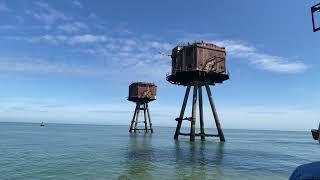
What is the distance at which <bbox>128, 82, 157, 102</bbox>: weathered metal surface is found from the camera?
259ft

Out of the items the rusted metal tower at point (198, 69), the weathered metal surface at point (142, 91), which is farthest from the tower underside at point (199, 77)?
the weathered metal surface at point (142, 91)

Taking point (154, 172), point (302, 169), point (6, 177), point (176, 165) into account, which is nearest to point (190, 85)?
point (176, 165)

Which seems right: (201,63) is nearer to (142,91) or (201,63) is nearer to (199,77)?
(199,77)

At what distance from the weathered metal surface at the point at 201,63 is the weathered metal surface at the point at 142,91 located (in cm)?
2575

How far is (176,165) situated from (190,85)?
93.5ft

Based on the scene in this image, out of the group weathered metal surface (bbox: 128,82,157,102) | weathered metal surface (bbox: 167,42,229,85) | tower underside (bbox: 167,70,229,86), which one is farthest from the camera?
weathered metal surface (bbox: 128,82,157,102)

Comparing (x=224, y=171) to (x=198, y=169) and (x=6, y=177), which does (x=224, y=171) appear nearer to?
(x=198, y=169)

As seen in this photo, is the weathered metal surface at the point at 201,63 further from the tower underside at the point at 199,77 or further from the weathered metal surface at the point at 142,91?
the weathered metal surface at the point at 142,91

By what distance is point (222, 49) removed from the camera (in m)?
52.5

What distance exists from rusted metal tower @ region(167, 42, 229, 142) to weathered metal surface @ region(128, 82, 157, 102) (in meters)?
24.1

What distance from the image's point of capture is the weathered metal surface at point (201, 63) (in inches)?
1986

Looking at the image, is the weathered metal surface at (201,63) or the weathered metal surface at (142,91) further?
the weathered metal surface at (142,91)

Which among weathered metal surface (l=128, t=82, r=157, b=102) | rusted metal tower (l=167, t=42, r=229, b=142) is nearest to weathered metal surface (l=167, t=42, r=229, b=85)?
rusted metal tower (l=167, t=42, r=229, b=142)

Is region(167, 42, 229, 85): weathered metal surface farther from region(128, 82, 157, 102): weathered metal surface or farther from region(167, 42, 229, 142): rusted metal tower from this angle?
region(128, 82, 157, 102): weathered metal surface
